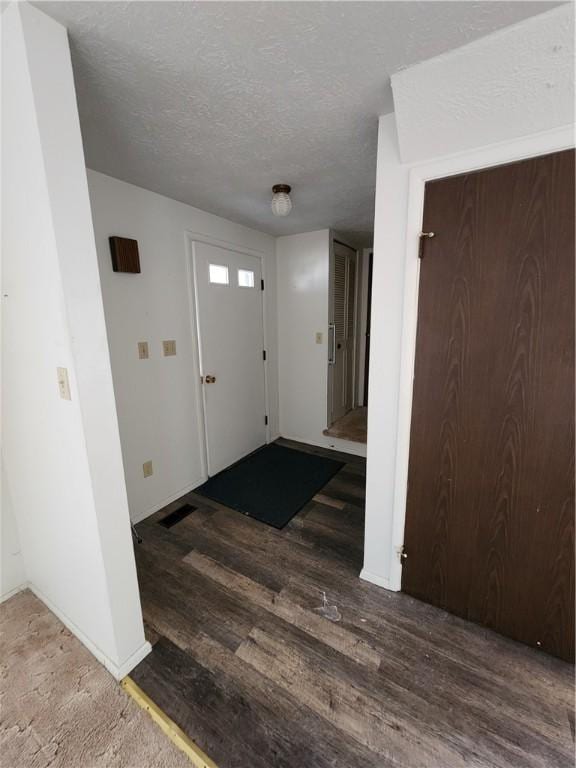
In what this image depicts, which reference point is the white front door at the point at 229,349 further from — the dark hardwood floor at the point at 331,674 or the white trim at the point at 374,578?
the white trim at the point at 374,578

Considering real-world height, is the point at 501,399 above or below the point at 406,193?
below

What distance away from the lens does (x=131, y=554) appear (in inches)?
49.4

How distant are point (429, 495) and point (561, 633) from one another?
687mm

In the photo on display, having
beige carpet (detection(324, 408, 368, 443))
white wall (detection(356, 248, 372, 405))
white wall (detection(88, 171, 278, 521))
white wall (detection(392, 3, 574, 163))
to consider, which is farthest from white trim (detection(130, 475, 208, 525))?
white wall (detection(392, 3, 574, 163))

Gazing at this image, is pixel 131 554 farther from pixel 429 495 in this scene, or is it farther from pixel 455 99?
pixel 455 99

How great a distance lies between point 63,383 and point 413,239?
143 cm

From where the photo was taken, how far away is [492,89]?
3.29ft

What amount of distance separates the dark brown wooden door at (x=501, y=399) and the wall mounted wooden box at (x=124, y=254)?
1.65 meters

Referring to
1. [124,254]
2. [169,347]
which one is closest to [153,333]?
[169,347]

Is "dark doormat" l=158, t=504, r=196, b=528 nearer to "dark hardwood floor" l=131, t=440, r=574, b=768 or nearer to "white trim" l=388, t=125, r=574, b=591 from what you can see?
"dark hardwood floor" l=131, t=440, r=574, b=768

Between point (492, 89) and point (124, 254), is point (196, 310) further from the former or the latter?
point (492, 89)

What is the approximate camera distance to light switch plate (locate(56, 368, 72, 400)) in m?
1.04

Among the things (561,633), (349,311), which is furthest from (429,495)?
(349,311)

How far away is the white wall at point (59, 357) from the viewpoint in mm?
904
